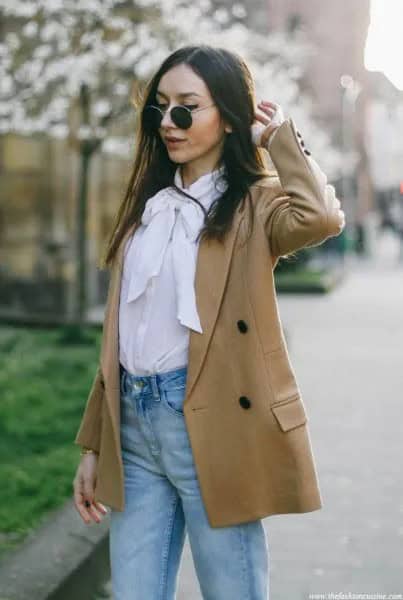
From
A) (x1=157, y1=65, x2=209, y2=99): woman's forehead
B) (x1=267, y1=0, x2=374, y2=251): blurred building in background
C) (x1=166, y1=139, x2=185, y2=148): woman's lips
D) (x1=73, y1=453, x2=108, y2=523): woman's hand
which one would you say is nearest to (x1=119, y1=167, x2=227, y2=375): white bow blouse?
(x1=166, y1=139, x2=185, y2=148): woman's lips

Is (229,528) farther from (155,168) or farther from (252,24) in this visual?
(252,24)

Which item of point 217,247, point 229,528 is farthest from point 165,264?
point 229,528

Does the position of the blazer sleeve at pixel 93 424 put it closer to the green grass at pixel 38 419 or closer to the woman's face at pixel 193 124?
the woman's face at pixel 193 124

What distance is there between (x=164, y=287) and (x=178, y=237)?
130 millimetres

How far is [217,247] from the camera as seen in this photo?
8.43ft

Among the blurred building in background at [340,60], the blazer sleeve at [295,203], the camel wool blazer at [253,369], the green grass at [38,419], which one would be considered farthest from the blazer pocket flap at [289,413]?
the blurred building in background at [340,60]

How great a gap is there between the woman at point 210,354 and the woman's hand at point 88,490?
93 millimetres

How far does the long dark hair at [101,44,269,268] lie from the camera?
2.60m

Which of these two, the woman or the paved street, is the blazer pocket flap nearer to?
the woman

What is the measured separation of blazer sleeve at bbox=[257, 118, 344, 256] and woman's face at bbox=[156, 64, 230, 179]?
162mm

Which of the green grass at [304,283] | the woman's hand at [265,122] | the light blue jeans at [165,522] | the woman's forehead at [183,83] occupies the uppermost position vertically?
the woman's forehead at [183,83]

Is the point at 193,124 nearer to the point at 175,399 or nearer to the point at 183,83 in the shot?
the point at 183,83

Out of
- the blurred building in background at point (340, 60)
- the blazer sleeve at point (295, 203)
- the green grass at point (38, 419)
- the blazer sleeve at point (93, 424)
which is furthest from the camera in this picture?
the blurred building in background at point (340, 60)

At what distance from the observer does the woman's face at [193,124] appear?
8.59ft
